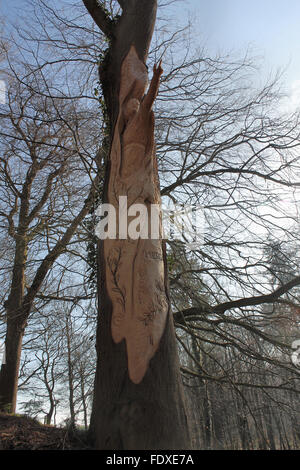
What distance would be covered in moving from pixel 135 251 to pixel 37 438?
1.30 metres

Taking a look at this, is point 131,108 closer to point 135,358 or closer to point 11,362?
point 135,358

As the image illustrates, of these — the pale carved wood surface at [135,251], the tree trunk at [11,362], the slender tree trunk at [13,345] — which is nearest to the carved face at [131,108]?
the pale carved wood surface at [135,251]

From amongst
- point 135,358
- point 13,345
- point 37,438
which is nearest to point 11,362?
point 13,345

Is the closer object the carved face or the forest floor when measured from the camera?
the forest floor

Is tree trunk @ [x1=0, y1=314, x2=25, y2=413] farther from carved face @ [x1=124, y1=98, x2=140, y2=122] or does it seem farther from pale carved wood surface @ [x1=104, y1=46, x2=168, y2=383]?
carved face @ [x1=124, y1=98, x2=140, y2=122]

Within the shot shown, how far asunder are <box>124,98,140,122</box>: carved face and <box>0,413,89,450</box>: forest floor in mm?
2417

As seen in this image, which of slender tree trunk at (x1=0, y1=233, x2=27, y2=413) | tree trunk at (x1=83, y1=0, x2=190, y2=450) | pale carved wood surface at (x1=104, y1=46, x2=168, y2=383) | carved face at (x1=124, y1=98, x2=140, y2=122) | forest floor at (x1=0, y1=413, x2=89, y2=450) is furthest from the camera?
slender tree trunk at (x1=0, y1=233, x2=27, y2=413)

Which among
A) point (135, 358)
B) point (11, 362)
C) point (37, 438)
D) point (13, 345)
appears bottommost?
point (37, 438)

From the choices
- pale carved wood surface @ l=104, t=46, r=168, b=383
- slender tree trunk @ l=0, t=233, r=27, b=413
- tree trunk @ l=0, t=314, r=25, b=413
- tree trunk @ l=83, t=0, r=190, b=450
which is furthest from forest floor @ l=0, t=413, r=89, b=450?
tree trunk @ l=0, t=314, r=25, b=413

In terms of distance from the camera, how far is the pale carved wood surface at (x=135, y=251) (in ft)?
5.96

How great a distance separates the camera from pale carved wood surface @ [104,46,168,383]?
5.96 feet

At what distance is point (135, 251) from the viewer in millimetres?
2062

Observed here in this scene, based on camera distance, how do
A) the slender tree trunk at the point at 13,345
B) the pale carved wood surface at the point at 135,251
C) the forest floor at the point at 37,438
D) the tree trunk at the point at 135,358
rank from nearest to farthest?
the tree trunk at the point at 135,358
the forest floor at the point at 37,438
the pale carved wood surface at the point at 135,251
the slender tree trunk at the point at 13,345

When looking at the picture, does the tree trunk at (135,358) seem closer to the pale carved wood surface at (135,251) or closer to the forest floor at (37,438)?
the pale carved wood surface at (135,251)
